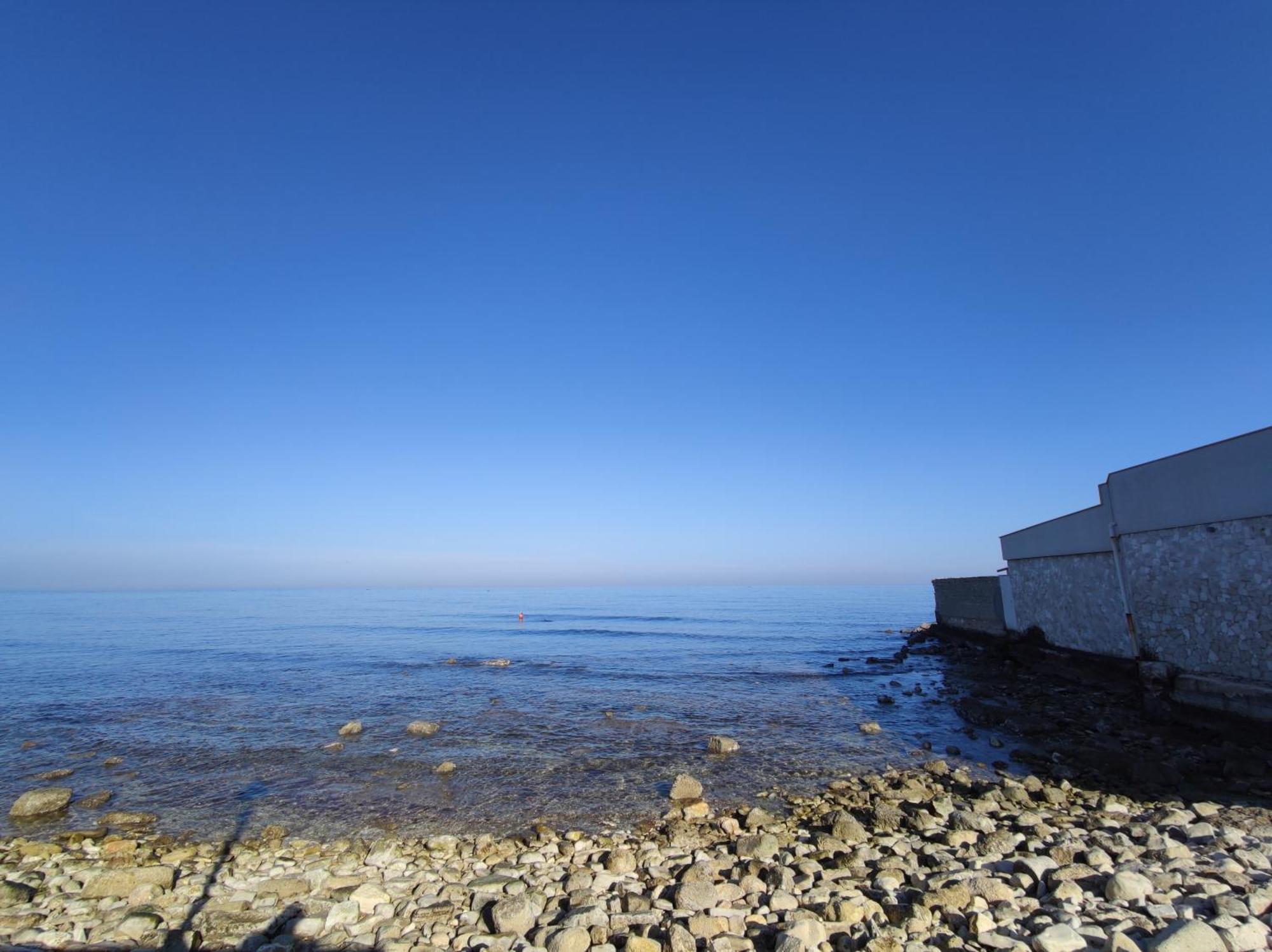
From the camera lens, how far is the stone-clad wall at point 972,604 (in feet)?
106

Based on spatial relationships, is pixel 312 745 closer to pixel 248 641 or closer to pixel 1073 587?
pixel 1073 587

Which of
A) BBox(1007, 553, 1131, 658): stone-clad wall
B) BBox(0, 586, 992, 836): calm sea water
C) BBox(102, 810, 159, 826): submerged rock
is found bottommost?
BBox(102, 810, 159, 826): submerged rock

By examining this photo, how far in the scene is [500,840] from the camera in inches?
368

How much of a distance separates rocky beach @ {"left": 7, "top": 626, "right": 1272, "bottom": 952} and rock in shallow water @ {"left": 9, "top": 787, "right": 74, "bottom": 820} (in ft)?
0.12

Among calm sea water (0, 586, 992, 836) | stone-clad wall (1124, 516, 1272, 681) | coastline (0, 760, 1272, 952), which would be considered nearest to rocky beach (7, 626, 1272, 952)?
coastline (0, 760, 1272, 952)

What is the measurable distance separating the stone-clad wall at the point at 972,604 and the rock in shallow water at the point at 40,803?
114 feet

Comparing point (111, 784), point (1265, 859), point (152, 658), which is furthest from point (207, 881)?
point (152, 658)

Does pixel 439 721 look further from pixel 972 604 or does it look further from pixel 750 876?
pixel 972 604

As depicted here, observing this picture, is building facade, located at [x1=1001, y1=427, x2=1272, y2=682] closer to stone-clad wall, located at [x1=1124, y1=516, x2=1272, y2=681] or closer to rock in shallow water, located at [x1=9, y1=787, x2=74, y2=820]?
stone-clad wall, located at [x1=1124, y1=516, x2=1272, y2=681]

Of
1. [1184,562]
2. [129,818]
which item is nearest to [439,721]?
[129,818]

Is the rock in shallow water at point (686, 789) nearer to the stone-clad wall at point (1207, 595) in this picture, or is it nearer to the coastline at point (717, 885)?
the coastline at point (717, 885)

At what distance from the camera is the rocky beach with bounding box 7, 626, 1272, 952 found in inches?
242

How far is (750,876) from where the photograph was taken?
748 cm

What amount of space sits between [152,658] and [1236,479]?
1750 inches
